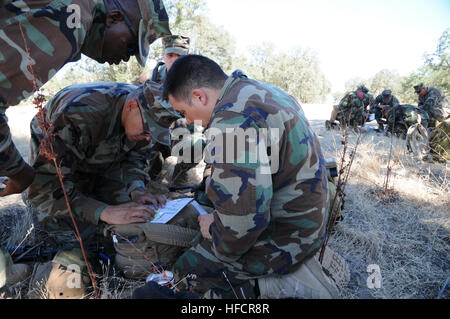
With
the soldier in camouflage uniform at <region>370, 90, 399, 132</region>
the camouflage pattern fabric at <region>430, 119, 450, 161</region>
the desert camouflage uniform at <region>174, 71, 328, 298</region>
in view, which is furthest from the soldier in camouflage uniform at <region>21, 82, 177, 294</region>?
the soldier in camouflage uniform at <region>370, 90, 399, 132</region>

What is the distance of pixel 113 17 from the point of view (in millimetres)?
2094

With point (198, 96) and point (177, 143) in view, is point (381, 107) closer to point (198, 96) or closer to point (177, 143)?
point (177, 143)

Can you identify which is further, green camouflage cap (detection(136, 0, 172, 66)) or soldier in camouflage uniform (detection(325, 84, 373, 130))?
soldier in camouflage uniform (detection(325, 84, 373, 130))

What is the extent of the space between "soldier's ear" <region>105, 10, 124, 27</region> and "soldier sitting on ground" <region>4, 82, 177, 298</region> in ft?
1.92

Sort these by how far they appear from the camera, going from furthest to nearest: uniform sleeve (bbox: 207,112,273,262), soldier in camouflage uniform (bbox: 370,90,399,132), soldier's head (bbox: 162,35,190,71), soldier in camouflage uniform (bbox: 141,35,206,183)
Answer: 1. soldier in camouflage uniform (bbox: 370,90,399,132)
2. soldier's head (bbox: 162,35,190,71)
3. soldier in camouflage uniform (bbox: 141,35,206,183)
4. uniform sleeve (bbox: 207,112,273,262)

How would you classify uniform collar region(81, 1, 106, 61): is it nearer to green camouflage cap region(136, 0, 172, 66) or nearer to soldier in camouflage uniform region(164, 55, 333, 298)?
green camouflage cap region(136, 0, 172, 66)

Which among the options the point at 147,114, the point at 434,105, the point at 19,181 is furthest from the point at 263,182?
the point at 434,105

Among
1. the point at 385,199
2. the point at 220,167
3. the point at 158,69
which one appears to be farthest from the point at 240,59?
the point at 220,167

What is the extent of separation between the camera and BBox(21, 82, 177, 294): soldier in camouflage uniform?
231 centimetres

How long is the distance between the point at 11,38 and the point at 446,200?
465cm

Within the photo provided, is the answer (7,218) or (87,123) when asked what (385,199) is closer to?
(87,123)

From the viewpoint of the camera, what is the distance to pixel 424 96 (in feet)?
35.1

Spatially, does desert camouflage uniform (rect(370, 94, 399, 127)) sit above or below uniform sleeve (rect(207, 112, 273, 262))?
below

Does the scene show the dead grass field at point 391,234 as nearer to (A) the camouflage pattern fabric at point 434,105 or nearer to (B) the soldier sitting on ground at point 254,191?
(B) the soldier sitting on ground at point 254,191
